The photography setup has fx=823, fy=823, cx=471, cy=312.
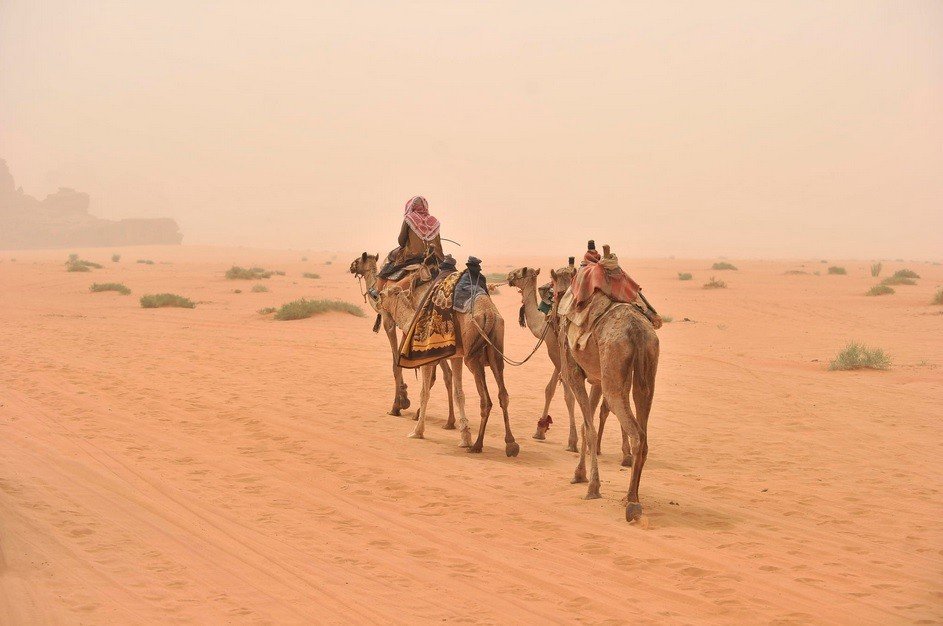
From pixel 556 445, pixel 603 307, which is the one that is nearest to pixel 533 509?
pixel 603 307

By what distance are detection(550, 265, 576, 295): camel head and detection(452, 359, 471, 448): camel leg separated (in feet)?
6.12

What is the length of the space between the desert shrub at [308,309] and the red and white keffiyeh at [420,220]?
1416 centimetres

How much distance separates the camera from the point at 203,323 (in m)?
25.5

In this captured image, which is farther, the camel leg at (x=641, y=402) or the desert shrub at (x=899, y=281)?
the desert shrub at (x=899, y=281)

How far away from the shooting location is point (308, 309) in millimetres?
27156

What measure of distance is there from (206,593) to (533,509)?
3492 mm

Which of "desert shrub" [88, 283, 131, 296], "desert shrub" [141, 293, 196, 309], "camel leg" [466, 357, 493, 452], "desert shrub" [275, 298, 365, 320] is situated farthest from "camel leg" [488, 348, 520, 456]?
"desert shrub" [88, 283, 131, 296]

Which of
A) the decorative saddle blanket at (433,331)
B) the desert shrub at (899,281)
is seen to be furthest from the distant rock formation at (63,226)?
the decorative saddle blanket at (433,331)

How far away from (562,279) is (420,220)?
3661 millimetres

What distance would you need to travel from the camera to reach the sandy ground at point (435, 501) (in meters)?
6.25

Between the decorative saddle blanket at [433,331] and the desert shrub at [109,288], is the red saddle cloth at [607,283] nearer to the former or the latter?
the decorative saddle blanket at [433,331]

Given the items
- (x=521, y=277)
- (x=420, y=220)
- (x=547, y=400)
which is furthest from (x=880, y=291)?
(x=521, y=277)

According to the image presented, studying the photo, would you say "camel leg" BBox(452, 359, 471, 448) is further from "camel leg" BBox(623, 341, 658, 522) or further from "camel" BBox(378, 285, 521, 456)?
"camel leg" BBox(623, 341, 658, 522)

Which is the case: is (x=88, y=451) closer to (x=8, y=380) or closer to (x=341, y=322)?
(x=8, y=380)
